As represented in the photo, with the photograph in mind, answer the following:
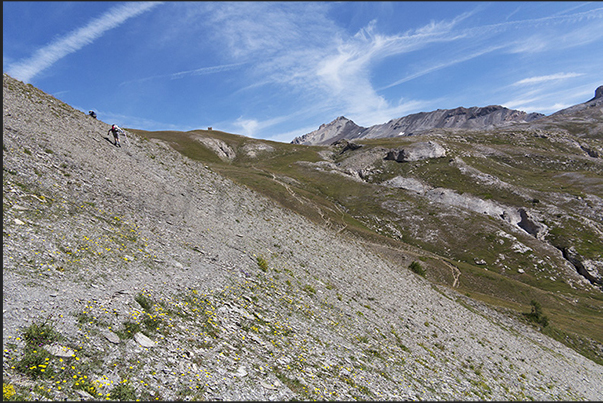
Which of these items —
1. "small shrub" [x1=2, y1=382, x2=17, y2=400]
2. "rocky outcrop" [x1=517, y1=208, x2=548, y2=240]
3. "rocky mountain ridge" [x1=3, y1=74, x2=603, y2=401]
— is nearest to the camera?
"small shrub" [x1=2, y1=382, x2=17, y2=400]

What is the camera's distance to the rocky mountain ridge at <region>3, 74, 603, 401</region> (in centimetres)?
1070

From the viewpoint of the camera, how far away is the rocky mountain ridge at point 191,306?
1070 cm

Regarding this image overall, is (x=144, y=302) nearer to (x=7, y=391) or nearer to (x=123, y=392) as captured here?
(x=123, y=392)

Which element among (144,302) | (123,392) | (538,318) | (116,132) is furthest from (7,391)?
(538,318)

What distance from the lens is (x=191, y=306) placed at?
15758 mm

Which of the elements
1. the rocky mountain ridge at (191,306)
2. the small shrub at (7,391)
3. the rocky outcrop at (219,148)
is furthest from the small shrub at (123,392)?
the rocky outcrop at (219,148)

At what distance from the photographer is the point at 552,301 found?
65750 millimetres

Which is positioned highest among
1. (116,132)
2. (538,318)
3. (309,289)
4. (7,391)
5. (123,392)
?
(116,132)

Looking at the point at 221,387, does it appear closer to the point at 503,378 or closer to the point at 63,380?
the point at 63,380

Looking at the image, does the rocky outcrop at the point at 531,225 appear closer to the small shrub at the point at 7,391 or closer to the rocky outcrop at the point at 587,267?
the rocky outcrop at the point at 587,267

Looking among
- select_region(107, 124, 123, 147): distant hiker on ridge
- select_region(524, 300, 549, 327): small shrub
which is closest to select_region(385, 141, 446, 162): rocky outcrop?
select_region(524, 300, 549, 327): small shrub

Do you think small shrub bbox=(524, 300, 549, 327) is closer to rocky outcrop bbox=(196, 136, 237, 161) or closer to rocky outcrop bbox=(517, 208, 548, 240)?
rocky outcrop bbox=(517, 208, 548, 240)

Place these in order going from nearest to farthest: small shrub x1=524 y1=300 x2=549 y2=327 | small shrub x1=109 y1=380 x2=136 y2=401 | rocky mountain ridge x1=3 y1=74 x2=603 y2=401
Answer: small shrub x1=109 y1=380 x2=136 y2=401, rocky mountain ridge x1=3 y1=74 x2=603 y2=401, small shrub x1=524 y1=300 x2=549 y2=327

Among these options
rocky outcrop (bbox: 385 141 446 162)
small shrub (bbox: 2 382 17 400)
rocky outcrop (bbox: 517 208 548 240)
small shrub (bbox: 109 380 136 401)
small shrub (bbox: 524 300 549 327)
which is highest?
rocky outcrop (bbox: 385 141 446 162)
